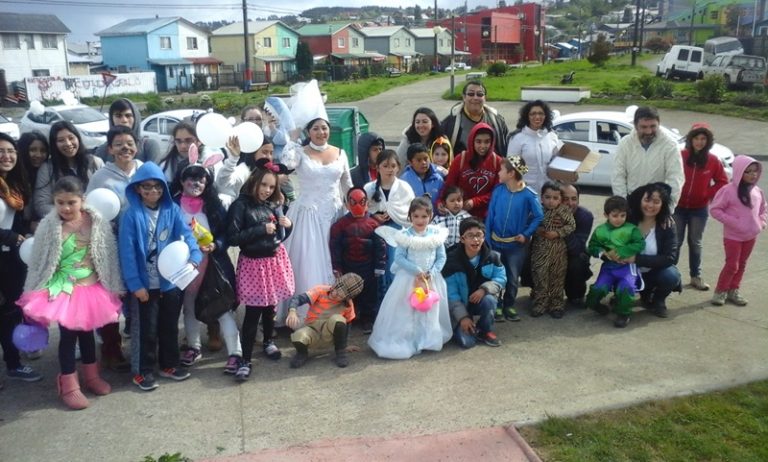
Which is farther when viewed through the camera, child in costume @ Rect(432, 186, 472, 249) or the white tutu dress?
child in costume @ Rect(432, 186, 472, 249)

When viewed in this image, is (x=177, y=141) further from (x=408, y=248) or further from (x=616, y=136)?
(x=616, y=136)

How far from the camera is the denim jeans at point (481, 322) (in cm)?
512

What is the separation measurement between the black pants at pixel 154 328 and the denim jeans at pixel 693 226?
486 centimetres

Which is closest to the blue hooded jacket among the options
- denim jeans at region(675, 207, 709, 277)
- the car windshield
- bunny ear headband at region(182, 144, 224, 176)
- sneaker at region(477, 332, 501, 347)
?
bunny ear headband at region(182, 144, 224, 176)

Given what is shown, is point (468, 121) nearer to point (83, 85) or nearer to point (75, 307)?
point (75, 307)

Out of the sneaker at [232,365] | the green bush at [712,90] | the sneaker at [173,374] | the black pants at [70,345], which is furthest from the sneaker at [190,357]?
the green bush at [712,90]

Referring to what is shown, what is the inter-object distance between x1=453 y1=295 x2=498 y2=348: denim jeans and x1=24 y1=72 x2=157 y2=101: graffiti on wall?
125 ft

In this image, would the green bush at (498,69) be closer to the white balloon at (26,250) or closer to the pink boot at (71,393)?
the white balloon at (26,250)

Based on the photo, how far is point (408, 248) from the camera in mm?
5031

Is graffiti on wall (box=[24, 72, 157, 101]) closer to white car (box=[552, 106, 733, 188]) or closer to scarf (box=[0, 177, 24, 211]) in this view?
white car (box=[552, 106, 733, 188])

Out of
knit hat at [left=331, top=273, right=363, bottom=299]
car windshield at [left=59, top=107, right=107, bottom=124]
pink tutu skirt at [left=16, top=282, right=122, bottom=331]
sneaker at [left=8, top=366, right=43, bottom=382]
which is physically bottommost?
sneaker at [left=8, top=366, right=43, bottom=382]

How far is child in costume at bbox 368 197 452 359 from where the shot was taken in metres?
5.00

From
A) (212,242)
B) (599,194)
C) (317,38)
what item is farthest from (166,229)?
(317,38)

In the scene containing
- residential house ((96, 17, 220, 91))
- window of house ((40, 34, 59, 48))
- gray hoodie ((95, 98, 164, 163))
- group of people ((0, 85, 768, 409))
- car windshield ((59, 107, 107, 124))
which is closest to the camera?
group of people ((0, 85, 768, 409))
